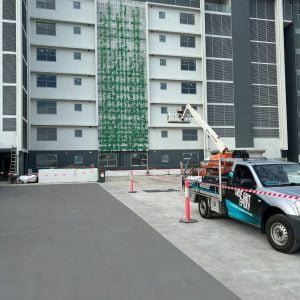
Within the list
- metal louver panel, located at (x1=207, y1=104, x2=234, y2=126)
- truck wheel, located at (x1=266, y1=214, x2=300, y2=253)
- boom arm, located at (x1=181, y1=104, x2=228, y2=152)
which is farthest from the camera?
metal louver panel, located at (x1=207, y1=104, x2=234, y2=126)

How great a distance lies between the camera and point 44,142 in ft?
138

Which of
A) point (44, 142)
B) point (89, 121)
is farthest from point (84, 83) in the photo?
point (44, 142)

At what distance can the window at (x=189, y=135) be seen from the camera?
46.7 meters

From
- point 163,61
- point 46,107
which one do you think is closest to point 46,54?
point 46,107

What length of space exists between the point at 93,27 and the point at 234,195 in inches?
1573

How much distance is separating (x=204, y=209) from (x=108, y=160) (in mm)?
34147

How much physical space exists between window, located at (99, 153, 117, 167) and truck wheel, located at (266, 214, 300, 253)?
3761 centimetres

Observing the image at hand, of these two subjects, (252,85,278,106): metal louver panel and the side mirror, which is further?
(252,85,278,106): metal louver panel

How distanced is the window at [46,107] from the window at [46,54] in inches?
207

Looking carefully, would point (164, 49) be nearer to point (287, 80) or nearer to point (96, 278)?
point (287, 80)

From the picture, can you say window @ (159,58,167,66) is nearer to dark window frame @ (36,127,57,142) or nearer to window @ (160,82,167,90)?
window @ (160,82,167,90)

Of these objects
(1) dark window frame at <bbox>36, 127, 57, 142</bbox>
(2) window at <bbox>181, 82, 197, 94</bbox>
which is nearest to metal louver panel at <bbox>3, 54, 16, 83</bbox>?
(1) dark window frame at <bbox>36, 127, 57, 142</bbox>

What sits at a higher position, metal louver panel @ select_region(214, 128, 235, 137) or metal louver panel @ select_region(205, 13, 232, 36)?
metal louver panel @ select_region(205, 13, 232, 36)

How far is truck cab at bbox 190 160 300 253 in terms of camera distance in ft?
23.0
